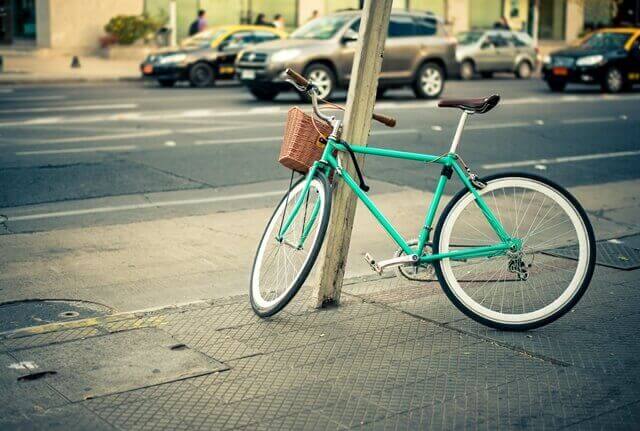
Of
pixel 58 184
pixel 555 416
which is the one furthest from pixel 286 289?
pixel 58 184

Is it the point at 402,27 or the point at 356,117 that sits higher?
the point at 402,27

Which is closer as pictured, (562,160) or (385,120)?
(385,120)

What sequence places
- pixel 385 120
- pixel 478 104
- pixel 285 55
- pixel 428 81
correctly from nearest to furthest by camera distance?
pixel 478 104 → pixel 385 120 → pixel 285 55 → pixel 428 81

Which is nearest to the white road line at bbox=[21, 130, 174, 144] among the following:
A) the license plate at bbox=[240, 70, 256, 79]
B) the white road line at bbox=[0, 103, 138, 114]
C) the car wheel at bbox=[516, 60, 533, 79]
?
the white road line at bbox=[0, 103, 138, 114]

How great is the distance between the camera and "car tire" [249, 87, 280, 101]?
20.1 m

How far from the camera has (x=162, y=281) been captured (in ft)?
21.2

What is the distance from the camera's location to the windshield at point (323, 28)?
20.4m

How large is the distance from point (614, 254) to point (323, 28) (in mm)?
14555

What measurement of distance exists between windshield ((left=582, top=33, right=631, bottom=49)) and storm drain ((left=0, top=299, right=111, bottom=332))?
20.4 m

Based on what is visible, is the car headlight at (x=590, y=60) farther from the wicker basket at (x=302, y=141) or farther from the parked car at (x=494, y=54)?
the wicker basket at (x=302, y=141)

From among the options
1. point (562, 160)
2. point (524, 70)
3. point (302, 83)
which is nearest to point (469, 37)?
point (524, 70)

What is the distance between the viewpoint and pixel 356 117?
Answer: 5.53 m

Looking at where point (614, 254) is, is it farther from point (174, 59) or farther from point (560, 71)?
point (174, 59)

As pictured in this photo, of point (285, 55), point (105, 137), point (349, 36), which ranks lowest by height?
point (105, 137)
